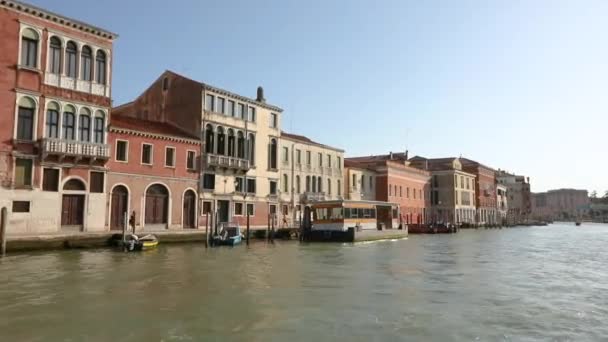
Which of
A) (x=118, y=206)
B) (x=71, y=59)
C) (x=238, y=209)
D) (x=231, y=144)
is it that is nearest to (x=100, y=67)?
(x=71, y=59)

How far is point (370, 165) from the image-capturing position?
52.5 meters

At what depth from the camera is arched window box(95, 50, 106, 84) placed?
83.3 feet

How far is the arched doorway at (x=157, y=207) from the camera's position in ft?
90.8

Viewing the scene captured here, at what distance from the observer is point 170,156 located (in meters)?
29.2

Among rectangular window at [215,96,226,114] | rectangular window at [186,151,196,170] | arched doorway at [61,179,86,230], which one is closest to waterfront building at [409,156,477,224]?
rectangular window at [215,96,226,114]

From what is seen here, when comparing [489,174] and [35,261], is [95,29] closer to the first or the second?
[35,261]

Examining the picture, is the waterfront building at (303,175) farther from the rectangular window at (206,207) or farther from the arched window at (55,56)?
the arched window at (55,56)

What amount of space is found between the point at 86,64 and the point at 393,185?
35330 mm

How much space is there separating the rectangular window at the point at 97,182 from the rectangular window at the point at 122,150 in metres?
1.50

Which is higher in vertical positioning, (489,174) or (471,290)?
(489,174)

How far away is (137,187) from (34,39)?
28.9ft

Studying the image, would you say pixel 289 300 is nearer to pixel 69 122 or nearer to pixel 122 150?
pixel 69 122

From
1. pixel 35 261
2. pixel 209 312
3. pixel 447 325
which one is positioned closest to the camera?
pixel 447 325

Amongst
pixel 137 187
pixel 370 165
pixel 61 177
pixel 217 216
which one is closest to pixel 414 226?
pixel 370 165
